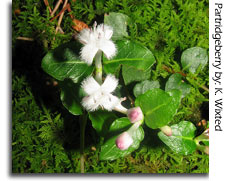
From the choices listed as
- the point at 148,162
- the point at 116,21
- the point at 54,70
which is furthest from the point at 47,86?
the point at 148,162

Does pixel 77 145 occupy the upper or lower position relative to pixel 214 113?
lower

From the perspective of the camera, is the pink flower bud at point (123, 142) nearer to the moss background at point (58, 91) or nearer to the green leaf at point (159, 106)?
the green leaf at point (159, 106)

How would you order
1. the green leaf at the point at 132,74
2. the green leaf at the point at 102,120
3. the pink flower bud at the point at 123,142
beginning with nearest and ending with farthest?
the pink flower bud at the point at 123,142 → the green leaf at the point at 102,120 → the green leaf at the point at 132,74

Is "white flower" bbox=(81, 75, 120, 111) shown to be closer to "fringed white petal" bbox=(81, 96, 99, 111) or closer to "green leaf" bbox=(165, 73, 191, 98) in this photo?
"fringed white petal" bbox=(81, 96, 99, 111)

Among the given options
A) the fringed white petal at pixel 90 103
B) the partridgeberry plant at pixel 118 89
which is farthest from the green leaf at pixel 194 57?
the fringed white petal at pixel 90 103

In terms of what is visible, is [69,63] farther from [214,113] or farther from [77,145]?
[214,113]

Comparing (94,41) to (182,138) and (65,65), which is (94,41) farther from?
(182,138)

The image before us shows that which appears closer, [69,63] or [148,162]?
[69,63]

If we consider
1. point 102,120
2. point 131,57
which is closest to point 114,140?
point 102,120
